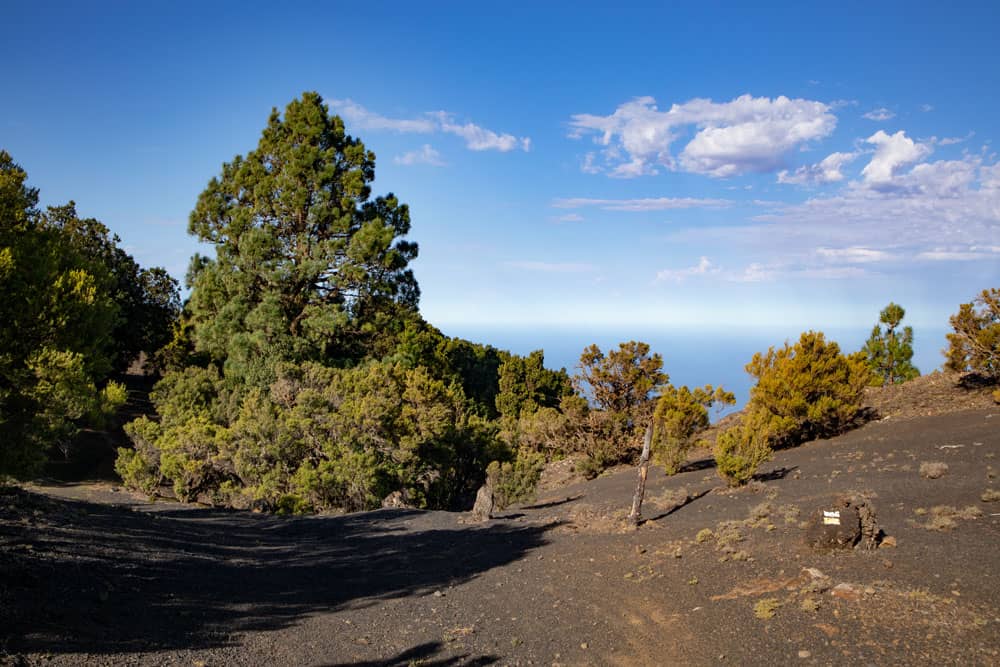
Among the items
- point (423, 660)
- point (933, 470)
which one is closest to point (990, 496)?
point (933, 470)

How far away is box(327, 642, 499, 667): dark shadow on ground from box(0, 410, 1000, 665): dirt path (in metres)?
0.04

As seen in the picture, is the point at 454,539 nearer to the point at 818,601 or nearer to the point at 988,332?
the point at 818,601

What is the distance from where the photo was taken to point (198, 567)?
10633 millimetres

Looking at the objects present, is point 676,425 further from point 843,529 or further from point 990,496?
point 843,529

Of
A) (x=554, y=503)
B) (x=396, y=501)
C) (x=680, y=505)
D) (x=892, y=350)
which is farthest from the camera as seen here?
(x=892, y=350)

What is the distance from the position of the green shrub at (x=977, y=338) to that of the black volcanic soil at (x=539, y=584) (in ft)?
24.0

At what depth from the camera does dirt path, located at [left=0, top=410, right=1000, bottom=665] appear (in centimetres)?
687

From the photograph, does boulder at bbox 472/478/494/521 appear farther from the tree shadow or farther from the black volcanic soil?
the tree shadow

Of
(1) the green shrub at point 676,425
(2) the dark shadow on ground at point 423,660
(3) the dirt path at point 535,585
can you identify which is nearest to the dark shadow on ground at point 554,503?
(3) the dirt path at point 535,585

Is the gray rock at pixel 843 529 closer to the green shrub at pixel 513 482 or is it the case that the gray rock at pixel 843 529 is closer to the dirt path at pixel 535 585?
the dirt path at pixel 535 585

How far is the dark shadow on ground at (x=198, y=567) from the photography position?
7074 mm

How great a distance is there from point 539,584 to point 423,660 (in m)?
3.49

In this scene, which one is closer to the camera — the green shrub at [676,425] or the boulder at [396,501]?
the boulder at [396,501]

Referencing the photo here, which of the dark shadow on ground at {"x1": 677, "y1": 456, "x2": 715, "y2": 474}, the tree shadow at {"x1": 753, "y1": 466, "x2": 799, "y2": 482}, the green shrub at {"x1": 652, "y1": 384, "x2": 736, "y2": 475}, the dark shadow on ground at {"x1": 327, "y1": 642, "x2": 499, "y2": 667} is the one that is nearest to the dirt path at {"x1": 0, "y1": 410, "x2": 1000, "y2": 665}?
the dark shadow on ground at {"x1": 327, "y1": 642, "x2": 499, "y2": 667}
